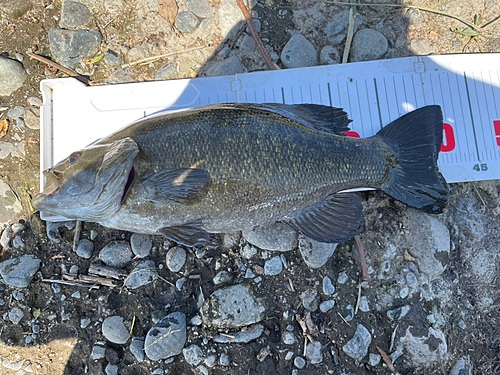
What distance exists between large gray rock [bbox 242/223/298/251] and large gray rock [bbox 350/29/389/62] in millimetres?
2057

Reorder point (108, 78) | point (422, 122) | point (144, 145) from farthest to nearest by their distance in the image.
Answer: point (108, 78) → point (422, 122) → point (144, 145)

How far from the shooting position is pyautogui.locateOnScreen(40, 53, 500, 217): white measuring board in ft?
10.6

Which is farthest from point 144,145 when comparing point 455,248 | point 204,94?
point 455,248

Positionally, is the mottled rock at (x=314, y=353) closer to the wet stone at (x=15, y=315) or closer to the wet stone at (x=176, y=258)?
the wet stone at (x=176, y=258)

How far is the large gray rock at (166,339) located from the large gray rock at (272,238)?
103 centimetres

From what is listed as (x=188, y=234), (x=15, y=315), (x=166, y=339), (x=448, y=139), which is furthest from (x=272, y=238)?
(x=15, y=315)

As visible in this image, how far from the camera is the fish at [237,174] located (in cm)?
240

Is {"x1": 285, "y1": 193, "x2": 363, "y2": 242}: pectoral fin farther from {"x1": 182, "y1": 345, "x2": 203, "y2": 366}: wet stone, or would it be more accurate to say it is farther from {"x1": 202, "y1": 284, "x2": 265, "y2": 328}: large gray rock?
{"x1": 182, "y1": 345, "x2": 203, "y2": 366}: wet stone

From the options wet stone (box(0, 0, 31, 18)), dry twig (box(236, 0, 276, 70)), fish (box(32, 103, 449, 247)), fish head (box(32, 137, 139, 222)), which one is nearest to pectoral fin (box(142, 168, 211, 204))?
fish (box(32, 103, 449, 247))

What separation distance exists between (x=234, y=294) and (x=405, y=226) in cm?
186

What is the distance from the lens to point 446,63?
3318mm

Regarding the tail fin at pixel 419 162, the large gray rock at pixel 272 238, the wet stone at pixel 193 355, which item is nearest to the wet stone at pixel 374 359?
the large gray rock at pixel 272 238

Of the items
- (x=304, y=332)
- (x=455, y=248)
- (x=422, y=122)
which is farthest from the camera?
(x=455, y=248)

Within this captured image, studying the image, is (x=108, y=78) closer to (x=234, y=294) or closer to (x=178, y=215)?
(x=178, y=215)
